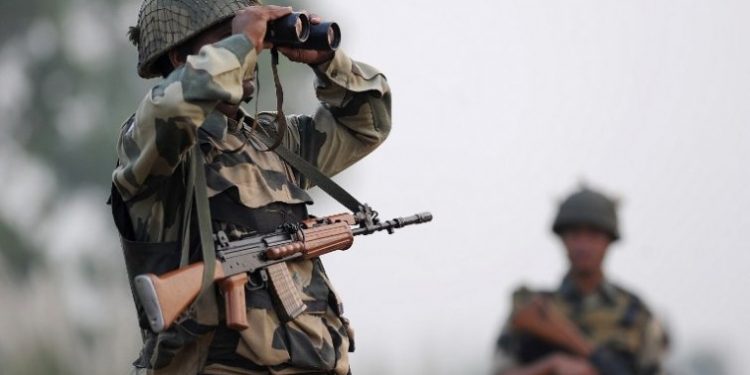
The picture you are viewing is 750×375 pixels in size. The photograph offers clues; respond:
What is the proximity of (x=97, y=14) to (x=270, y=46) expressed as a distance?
694 inches

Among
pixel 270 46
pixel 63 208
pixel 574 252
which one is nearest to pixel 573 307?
pixel 574 252

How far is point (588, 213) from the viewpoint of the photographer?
12.8 ft

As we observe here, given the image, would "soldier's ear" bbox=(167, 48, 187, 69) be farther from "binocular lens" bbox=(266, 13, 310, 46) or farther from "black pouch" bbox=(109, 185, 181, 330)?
"black pouch" bbox=(109, 185, 181, 330)

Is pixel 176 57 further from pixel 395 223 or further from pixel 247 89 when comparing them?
pixel 395 223

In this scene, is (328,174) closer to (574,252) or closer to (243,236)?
(243,236)

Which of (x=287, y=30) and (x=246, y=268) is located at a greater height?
(x=287, y=30)

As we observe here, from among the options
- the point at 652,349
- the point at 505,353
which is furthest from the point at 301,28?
the point at 652,349

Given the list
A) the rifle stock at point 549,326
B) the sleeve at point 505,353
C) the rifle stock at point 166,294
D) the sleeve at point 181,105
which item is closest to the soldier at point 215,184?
the sleeve at point 181,105

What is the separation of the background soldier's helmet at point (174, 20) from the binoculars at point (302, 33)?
0.49 ft

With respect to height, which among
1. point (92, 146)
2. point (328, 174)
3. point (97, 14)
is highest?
point (328, 174)

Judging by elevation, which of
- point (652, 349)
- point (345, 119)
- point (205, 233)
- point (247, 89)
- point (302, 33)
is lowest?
point (652, 349)

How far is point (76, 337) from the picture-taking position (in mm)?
17875

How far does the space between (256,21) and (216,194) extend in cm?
47

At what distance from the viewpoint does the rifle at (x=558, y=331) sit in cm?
355
